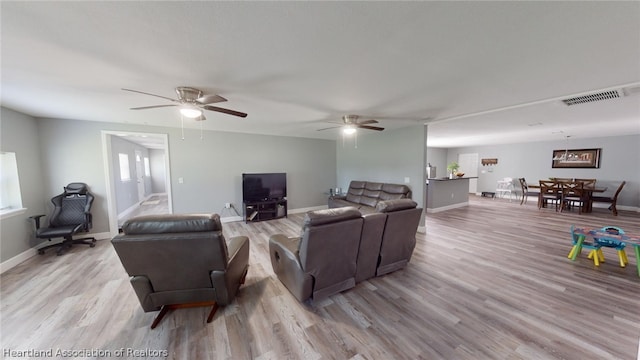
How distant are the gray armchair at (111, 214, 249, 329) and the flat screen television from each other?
11.3ft

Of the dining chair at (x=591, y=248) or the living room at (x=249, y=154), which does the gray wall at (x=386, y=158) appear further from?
the dining chair at (x=591, y=248)

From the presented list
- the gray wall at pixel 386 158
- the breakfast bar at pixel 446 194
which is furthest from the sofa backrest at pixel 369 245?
the breakfast bar at pixel 446 194

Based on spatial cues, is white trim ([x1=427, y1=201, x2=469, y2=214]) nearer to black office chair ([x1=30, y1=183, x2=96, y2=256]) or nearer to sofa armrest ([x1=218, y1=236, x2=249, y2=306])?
sofa armrest ([x1=218, y1=236, x2=249, y2=306])

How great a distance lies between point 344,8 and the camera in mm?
1226

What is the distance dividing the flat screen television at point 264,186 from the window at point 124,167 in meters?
3.83

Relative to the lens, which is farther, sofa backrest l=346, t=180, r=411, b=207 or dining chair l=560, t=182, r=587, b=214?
dining chair l=560, t=182, r=587, b=214

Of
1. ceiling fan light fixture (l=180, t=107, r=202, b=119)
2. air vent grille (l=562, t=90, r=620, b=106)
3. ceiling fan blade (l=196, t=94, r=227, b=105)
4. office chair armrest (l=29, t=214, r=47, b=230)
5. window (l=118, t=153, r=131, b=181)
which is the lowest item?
office chair armrest (l=29, t=214, r=47, b=230)

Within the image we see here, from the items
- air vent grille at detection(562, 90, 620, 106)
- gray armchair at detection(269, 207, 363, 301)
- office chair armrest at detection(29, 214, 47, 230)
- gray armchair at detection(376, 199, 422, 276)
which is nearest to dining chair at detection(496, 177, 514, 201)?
air vent grille at detection(562, 90, 620, 106)

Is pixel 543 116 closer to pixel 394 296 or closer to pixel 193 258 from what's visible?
pixel 394 296

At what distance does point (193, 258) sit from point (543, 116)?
5889 millimetres

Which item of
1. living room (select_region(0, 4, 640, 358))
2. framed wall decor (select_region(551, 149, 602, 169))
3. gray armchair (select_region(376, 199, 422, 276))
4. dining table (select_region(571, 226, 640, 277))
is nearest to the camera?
gray armchair (select_region(376, 199, 422, 276))

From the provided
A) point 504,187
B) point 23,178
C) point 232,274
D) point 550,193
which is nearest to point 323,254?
point 232,274

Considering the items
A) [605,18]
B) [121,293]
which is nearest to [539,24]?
[605,18]

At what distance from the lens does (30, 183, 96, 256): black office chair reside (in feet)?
11.3
